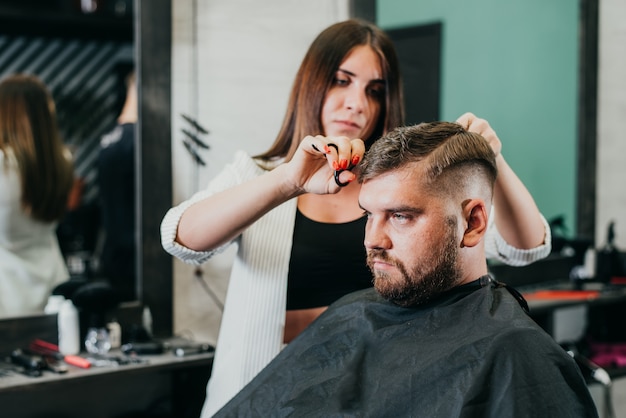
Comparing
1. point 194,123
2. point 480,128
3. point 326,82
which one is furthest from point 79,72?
point 480,128

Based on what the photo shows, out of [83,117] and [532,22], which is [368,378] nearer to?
[83,117]

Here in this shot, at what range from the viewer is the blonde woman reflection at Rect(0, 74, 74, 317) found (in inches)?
94.5

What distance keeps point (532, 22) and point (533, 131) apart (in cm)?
53

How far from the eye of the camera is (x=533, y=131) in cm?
375

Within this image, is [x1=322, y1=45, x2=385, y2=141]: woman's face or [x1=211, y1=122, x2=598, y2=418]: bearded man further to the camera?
[x1=322, y1=45, x2=385, y2=141]: woman's face

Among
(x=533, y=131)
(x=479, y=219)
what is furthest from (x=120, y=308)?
(x=533, y=131)

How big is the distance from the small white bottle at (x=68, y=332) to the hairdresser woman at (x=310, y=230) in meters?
0.70

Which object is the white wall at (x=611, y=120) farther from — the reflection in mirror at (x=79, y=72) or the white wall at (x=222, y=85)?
the reflection in mirror at (x=79, y=72)

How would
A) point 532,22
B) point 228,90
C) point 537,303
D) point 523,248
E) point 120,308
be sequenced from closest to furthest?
1. point 523,248
2. point 120,308
3. point 228,90
4. point 537,303
5. point 532,22

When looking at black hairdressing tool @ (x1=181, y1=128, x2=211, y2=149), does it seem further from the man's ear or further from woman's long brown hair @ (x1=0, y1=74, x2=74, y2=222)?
the man's ear

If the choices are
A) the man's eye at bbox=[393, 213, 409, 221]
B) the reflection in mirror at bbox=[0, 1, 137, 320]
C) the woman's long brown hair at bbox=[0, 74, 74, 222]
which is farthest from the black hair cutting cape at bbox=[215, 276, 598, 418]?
the woman's long brown hair at bbox=[0, 74, 74, 222]

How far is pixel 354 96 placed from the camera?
1719 millimetres

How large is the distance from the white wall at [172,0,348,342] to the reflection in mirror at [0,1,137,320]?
0.61 ft

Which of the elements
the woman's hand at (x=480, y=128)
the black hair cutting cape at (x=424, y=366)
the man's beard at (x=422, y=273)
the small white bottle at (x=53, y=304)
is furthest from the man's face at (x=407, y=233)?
the small white bottle at (x=53, y=304)
